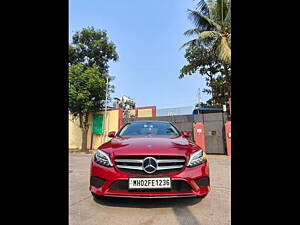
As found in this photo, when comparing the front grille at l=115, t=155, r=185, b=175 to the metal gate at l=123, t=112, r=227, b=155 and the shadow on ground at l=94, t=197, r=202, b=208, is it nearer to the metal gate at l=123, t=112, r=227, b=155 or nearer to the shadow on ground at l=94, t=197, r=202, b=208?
the shadow on ground at l=94, t=197, r=202, b=208

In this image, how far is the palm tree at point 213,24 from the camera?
32.6ft

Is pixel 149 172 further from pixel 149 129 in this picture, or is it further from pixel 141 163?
pixel 149 129

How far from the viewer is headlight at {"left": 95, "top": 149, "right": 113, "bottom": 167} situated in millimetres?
1974

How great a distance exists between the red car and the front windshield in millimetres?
942

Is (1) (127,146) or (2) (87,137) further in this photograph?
(2) (87,137)

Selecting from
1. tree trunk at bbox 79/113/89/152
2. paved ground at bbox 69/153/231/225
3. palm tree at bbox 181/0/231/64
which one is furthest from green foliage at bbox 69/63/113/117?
paved ground at bbox 69/153/231/225

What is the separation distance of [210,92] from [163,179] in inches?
655

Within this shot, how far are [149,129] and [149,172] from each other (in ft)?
4.67

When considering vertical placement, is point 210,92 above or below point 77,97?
above

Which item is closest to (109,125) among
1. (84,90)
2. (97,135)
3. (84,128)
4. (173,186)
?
(97,135)

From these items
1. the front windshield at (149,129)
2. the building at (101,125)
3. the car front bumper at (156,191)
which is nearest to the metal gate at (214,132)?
the building at (101,125)
